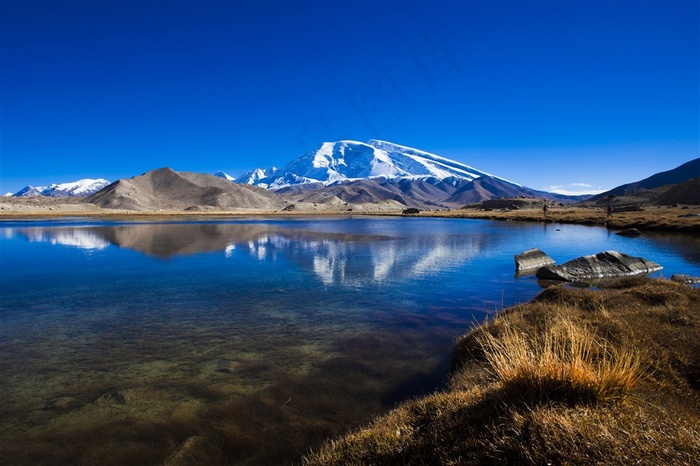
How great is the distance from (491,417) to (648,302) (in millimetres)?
10300

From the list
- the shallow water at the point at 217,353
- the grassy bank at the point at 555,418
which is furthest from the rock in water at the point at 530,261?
the grassy bank at the point at 555,418

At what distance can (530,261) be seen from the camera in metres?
25.9

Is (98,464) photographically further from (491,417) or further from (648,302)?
(648,302)

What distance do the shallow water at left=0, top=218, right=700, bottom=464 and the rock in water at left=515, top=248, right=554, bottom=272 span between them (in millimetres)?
977

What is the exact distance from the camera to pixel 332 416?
25.4 feet

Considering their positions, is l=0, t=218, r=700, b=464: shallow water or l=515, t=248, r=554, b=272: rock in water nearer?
l=0, t=218, r=700, b=464: shallow water

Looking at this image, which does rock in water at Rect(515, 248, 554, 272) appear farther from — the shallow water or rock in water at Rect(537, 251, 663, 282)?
rock in water at Rect(537, 251, 663, 282)

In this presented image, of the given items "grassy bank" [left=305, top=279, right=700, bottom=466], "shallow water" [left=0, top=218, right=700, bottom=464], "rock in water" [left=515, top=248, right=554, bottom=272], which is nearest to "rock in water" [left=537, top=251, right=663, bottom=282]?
"shallow water" [left=0, top=218, right=700, bottom=464]

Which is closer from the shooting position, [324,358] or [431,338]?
[324,358]

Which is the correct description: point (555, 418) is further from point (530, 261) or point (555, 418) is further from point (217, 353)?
point (530, 261)

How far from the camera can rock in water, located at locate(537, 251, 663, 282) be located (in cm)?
2145

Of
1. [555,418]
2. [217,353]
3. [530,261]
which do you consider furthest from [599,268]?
[555,418]

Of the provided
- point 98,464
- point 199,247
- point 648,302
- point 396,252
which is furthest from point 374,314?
point 199,247

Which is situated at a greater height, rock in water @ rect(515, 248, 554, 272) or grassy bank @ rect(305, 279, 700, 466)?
grassy bank @ rect(305, 279, 700, 466)
